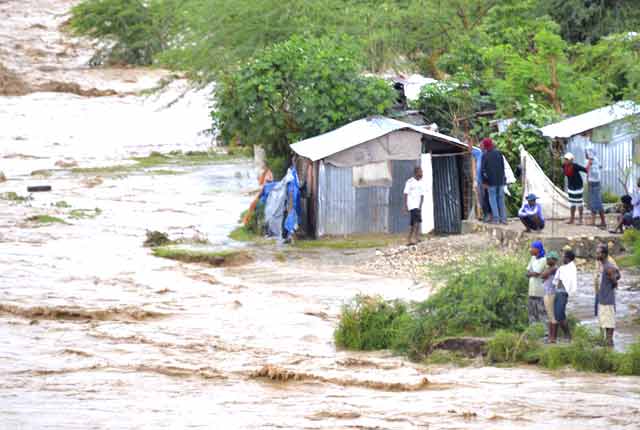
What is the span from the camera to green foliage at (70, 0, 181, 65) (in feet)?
157

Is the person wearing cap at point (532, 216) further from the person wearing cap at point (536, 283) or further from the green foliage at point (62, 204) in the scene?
the green foliage at point (62, 204)

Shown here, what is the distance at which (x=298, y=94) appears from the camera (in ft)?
72.6

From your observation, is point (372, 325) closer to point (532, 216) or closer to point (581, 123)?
point (532, 216)

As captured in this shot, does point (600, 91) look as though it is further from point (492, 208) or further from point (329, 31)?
point (329, 31)

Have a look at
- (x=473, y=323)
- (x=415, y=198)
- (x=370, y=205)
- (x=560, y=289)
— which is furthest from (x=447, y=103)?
(x=560, y=289)

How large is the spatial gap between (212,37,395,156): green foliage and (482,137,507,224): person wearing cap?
3.17 metres

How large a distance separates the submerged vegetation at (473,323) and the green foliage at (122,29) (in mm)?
34379

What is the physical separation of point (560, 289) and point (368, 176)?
877 centimetres

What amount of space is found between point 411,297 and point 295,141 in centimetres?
645

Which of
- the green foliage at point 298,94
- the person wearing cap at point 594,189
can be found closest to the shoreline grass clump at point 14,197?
the green foliage at point 298,94

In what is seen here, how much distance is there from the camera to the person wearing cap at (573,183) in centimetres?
1888

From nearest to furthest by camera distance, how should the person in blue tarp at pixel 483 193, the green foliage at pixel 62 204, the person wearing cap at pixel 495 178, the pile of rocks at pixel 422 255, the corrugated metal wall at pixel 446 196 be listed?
the pile of rocks at pixel 422 255 < the person wearing cap at pixel 495 178 < the person in blue tarp at pixel 483 193 < the corrugated metal wall at pixel 446 196 < the green foliage at pixel 62 204

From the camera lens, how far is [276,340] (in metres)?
14.9

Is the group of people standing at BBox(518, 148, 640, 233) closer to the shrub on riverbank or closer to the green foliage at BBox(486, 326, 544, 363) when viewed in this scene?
the shrub on riverbank
